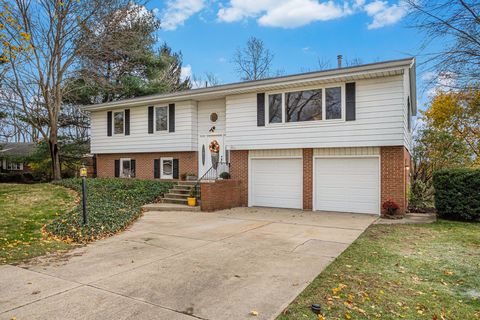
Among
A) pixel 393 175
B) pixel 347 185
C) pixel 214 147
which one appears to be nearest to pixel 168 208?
pixel 214 147

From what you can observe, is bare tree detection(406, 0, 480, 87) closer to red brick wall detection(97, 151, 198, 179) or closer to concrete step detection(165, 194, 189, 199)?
concrete step detection(165, 194, 189, 199)

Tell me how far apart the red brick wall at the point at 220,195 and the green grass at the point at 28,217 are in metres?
4.24

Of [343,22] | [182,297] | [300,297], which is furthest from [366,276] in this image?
[343,22]

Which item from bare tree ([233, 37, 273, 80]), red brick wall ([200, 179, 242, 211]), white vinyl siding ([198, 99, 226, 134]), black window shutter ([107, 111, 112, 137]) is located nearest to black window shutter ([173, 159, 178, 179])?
white vinyl siding ([198, 99, 226, 134])

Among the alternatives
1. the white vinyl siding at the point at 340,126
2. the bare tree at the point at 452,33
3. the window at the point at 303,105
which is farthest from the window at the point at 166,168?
the bare tree at the point at 452,33

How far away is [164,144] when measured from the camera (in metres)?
14.5

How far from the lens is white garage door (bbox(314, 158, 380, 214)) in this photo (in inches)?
419

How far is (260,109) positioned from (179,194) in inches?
176

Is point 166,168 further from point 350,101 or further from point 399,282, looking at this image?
point 399,282

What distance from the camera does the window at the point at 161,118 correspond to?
14680 mm

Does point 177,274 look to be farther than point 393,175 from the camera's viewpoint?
No

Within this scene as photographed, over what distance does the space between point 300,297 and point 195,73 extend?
94.6ft

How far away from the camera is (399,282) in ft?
14.4

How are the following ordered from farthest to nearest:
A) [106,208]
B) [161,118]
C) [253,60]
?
[253,60], [161,118], [106,208]
